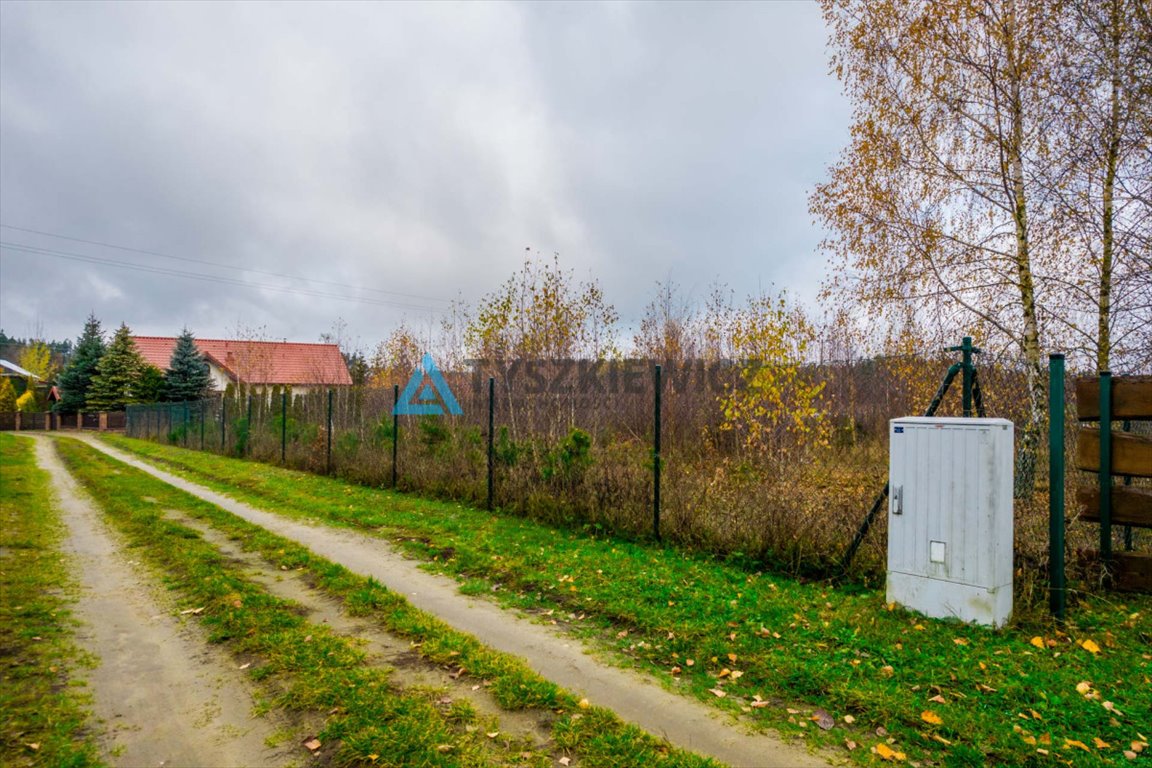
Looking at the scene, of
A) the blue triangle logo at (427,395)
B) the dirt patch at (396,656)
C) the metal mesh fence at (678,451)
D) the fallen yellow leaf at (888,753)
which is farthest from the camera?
the blue triangle logo at (427,395)

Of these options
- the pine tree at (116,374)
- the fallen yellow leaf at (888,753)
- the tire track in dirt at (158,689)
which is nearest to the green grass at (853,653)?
the fallen yellow leaf at (888,753)

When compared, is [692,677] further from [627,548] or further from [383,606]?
[627,548]

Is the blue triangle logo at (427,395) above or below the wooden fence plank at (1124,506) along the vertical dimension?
above

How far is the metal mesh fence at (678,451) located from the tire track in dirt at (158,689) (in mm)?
4673

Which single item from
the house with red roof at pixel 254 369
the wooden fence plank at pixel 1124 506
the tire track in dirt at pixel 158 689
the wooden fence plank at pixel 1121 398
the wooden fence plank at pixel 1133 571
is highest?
the house with red roof at pixel 254 369

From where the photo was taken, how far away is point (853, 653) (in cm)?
412

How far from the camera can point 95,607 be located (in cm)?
529

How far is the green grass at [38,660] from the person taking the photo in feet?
10.1

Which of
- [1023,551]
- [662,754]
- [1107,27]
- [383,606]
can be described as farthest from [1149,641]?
[1107,27]

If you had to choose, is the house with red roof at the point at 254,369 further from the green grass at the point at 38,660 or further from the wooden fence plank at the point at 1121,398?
the wooden fence plank at the point at 1121,398

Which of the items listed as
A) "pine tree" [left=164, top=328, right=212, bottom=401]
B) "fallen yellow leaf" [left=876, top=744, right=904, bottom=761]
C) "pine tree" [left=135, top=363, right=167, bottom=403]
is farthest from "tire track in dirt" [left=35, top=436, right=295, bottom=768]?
"pine tree" [left=135, top=363, right=167, bottom=403]

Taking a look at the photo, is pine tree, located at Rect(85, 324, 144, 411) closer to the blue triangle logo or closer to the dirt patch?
the blue triangle logo

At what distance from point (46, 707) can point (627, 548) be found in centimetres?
516

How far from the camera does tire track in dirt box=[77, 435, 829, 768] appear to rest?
3.09 meters
